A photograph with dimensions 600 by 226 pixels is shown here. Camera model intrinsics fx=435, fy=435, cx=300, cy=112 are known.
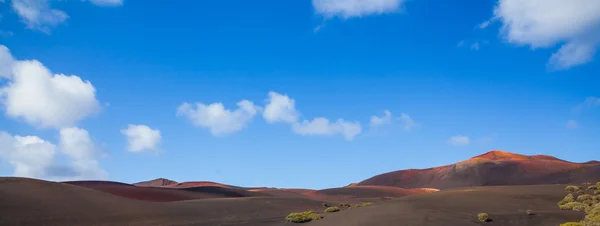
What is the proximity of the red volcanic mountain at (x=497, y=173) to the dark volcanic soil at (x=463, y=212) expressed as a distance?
4430 centimetres

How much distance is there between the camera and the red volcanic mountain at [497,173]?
69.4 meters

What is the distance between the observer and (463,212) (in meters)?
21.4

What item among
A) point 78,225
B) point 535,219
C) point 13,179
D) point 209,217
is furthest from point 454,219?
point 13,179

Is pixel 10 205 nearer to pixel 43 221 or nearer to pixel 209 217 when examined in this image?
pixel 43 221

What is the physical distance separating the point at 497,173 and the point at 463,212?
6825 centimetres

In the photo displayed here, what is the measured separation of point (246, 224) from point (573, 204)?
16.9 metres

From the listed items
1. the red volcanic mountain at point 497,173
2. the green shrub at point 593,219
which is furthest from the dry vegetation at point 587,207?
the red volcanic mountain at point 497,173

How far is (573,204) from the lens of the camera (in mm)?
21922

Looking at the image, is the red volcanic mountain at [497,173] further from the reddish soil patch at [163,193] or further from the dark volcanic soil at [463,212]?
the reddish soil patch at [163,193]

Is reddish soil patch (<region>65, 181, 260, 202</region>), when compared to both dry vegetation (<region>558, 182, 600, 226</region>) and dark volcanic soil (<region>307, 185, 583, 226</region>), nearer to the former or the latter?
dark volcanic soil (<region>307, 185, 583, 226</region>)

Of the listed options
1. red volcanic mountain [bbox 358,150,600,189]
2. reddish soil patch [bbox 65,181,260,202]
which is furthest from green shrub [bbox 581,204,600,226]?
red volcanic mountain [bbox 358,150,600,189]

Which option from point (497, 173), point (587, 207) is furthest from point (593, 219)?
point (497, 173)

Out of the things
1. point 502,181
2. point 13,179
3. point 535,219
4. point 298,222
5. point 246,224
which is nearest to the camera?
point 535,219

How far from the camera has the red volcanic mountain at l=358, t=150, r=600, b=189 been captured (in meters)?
69.4
